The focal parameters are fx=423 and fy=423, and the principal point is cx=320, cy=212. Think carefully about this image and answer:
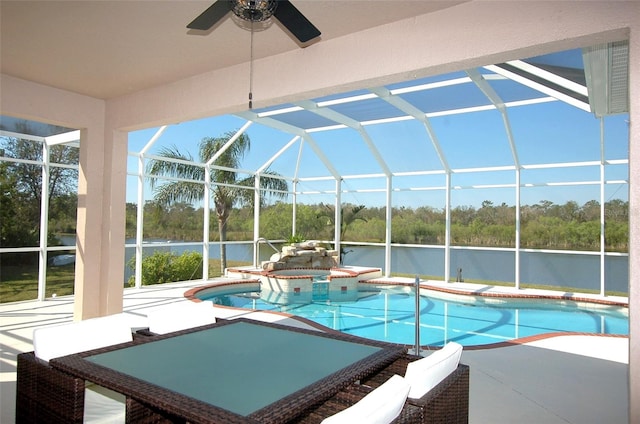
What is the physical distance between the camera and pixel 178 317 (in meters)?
3.57

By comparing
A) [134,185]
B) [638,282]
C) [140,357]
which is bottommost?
[140,357]

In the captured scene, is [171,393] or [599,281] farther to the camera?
[599,281]

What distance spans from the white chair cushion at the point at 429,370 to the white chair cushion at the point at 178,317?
6.79 feet

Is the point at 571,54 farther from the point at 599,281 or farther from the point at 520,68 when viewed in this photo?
the point at 599,281

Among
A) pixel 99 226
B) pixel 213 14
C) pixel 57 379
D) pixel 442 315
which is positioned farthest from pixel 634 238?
pixel 442 315

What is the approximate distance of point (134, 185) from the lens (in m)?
11.4

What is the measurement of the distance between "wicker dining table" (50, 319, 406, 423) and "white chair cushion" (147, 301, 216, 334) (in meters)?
0.32

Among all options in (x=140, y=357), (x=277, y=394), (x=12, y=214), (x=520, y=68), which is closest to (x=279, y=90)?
(x=140, y=357)

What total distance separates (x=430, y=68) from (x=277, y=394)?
9.33ft

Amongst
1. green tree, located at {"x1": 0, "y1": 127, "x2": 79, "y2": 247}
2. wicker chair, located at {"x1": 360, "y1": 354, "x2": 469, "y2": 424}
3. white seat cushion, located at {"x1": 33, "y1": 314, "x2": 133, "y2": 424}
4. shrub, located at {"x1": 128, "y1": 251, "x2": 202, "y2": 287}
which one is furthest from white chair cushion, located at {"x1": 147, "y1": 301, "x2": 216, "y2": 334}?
shrub, located at {"x1": 128, "y1": 251, "x2": 202, "y2": 287}

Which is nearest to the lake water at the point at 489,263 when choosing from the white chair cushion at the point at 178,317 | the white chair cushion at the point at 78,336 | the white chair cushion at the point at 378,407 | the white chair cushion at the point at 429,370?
the white chair cushion at the point at 178,317

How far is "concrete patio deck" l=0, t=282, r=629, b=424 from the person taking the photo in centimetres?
365

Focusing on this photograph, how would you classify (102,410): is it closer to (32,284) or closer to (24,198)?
(32,284)

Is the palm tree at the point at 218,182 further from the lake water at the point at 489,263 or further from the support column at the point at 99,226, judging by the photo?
the support column at the point at 99,226
